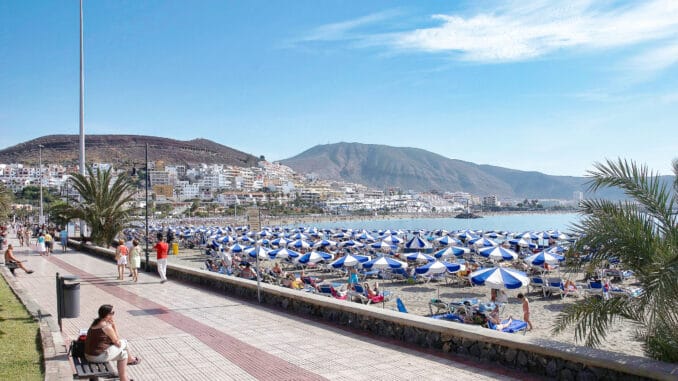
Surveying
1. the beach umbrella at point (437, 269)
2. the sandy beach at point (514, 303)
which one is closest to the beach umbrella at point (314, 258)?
the sandy beach at point (514, 303)

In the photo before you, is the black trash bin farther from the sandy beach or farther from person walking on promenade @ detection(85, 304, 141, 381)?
the sandy beach

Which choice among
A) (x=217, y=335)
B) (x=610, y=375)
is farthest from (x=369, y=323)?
(x=610, y=375)

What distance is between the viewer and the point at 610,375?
16.0 feet

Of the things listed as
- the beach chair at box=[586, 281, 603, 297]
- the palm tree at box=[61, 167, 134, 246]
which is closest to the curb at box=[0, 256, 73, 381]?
the beach chair at box=[586, 281, 603, 297]

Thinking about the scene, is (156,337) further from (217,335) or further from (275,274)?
(275,274)

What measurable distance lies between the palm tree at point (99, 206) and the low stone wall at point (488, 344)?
19.9m

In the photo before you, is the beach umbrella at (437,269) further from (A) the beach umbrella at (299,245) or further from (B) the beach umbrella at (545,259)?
(A) the beach umbrella at (299,245)

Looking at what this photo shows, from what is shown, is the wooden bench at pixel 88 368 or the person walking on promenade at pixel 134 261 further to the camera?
the person walking on promenade at pixel 134 261

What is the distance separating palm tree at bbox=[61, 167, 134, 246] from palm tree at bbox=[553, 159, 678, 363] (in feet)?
83.1

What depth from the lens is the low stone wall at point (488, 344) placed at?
15.9 ft

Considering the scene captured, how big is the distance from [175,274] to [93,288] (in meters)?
2.37

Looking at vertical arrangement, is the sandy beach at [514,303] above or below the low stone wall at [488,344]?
below

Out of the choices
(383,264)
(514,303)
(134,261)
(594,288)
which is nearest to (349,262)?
(383,264)

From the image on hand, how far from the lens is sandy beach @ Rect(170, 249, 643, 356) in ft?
37.6
